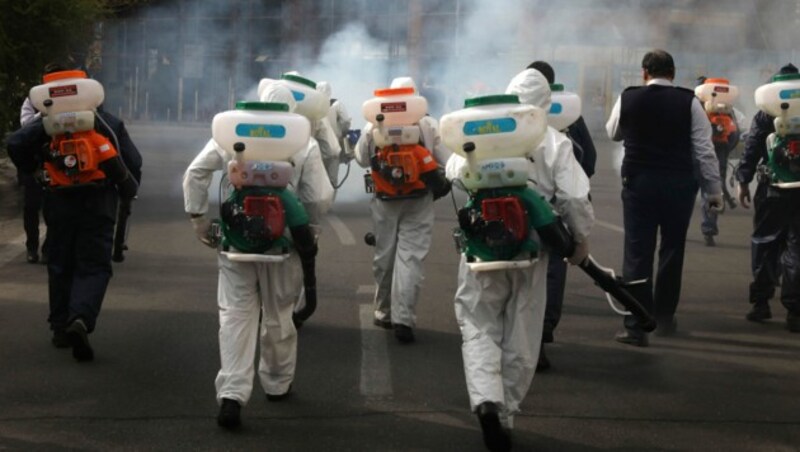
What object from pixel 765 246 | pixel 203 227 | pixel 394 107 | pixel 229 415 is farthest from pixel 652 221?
pixel 229 415

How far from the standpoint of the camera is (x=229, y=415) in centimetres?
609

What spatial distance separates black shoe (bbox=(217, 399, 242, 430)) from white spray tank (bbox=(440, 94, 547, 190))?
60.3 inches

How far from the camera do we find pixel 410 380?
281 inches

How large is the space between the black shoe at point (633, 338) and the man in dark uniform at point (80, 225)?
321 cm

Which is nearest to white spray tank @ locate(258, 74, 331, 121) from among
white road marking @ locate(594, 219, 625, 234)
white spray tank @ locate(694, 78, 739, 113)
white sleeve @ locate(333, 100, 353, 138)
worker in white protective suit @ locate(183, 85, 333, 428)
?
worker in white protective suit @ locate(183, 85, 333, 428)

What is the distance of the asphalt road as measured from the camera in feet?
19.8

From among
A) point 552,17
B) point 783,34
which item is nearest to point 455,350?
point 552,17

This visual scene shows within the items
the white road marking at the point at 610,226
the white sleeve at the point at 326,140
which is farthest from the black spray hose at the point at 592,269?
the white road marking at the point at 610,226

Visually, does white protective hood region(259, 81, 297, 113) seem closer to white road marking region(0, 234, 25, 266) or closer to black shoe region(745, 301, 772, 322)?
black shoe region(745, 301, 772, 322)

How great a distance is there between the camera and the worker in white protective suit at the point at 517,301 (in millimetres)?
5988

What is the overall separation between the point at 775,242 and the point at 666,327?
1367mm

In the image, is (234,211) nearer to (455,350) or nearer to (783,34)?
(455,350)

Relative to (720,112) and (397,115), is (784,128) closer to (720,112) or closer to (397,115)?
(397,115)

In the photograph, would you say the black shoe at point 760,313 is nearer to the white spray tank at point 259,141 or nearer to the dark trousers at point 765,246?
the dark trousers at point 765,246
